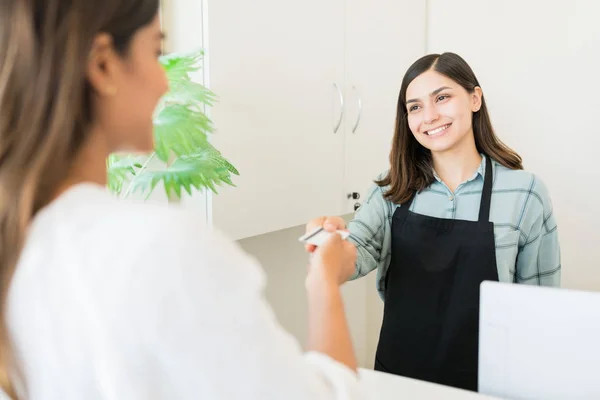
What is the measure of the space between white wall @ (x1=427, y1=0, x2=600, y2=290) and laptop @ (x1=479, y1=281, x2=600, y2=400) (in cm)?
144

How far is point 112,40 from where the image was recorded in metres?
0.49

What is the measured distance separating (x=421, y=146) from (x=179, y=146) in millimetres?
764

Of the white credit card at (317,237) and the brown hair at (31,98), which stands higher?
the brown hair at (31,98)

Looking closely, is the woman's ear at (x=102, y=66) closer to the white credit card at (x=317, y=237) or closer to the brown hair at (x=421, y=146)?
the white credit card at (x=317, y=237)

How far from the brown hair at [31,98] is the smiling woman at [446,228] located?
1082 mm

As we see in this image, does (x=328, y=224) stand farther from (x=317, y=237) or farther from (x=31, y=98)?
(x=31, y=98)

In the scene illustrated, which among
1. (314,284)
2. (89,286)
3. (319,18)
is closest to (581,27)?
(319,18)

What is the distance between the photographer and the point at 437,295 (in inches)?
59.7

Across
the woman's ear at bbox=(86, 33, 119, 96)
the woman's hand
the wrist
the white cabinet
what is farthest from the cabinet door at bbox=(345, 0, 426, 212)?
the woman's ear at bbox=(86, 33, 119, 96)

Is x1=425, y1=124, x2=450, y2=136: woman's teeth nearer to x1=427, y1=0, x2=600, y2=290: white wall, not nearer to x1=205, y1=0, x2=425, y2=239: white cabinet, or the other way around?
x1=205, y1=0, x2=425, y2=239: white cabinet

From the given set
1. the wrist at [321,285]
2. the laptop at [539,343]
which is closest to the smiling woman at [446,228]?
the laptop at [539,343]

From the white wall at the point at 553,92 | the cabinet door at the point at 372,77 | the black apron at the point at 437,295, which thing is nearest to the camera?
the black apron at the point at 437,295

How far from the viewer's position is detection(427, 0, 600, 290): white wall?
238 centimetres

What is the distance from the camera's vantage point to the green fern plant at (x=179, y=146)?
119 cm
